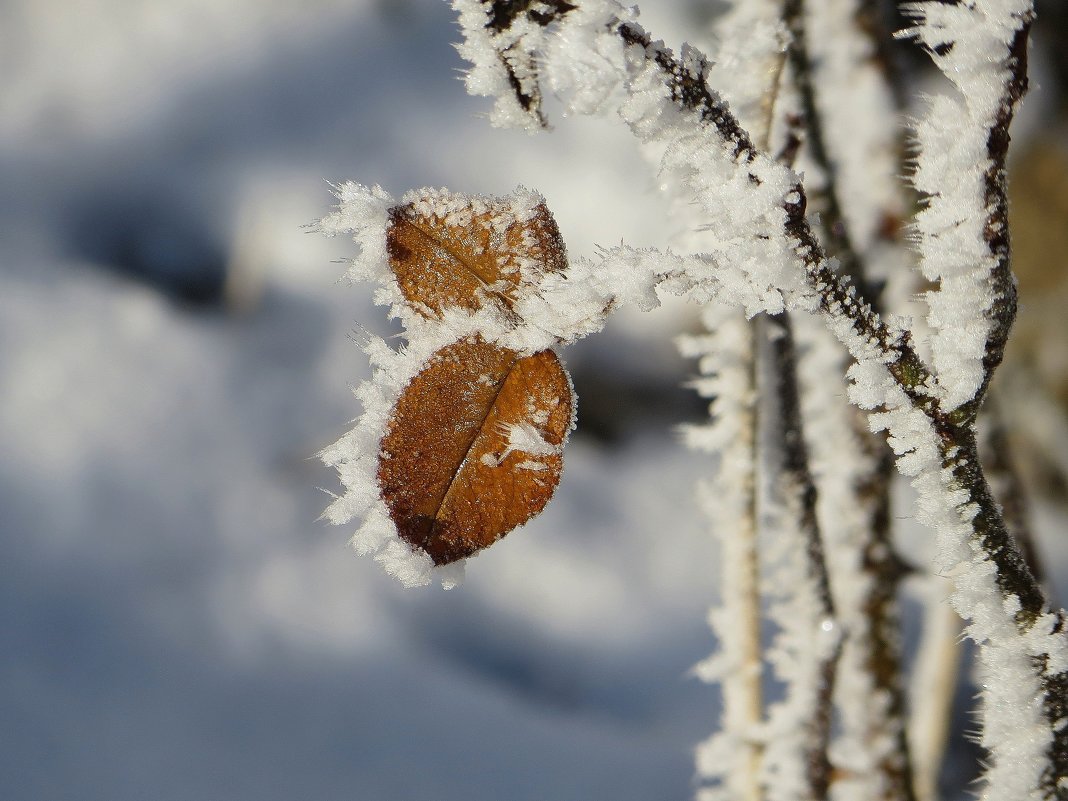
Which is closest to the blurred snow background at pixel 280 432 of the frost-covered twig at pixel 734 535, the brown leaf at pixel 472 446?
the frost-covered twig at pixel 734 535

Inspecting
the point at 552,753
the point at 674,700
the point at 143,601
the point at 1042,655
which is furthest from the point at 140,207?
the point at 1042,655

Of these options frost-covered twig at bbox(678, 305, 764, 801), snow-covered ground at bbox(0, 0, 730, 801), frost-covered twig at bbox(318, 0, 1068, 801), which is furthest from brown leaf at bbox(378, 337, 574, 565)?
snow-covered ground at bbox(0, 0, 730, 801)

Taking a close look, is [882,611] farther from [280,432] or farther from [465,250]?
[280,432]

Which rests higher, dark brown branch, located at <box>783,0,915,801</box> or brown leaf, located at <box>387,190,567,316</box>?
dark brown branch, located at <box>783,0,915,801</box>

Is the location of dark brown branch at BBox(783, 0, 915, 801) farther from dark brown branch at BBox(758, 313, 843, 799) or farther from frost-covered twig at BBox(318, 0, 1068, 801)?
frost-covered twig at BBox(318, 0, 1068, 801)

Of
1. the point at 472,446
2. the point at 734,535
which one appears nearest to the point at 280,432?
the point at 734,535

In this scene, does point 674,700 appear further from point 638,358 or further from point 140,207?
point 140,207

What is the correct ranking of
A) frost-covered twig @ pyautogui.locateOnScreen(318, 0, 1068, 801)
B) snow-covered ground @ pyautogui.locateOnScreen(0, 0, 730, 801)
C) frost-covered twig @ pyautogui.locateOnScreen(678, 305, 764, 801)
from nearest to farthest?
frost-covered twig @ pyautogui.locateOnScreen(318, 0, 1068, 801), frost-covered twig @ pyautogui.locateOnScreen(678, 305, 764, 801), snow-covered ground @ pyautogui.locateOnScreen(0, 0, 730, 801)
